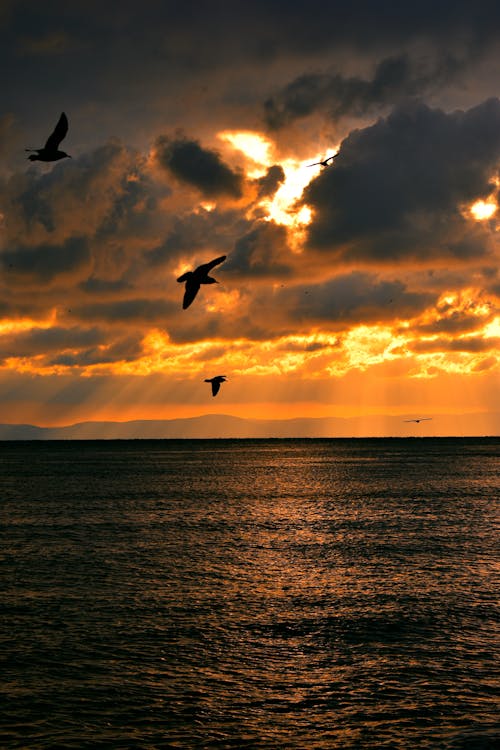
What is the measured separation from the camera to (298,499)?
88562 mm

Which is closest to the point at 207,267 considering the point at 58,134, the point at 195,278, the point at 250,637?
the point at 195,278

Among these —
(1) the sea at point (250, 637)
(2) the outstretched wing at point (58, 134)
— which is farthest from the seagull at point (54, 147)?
(1) the sea at point (250, 637)

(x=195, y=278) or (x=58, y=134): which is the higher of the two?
(x=58, y=134)

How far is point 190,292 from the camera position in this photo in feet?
58.4

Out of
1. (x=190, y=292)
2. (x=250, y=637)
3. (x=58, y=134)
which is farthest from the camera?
(x=250, y=637)

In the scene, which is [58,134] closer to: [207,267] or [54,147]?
[54,147]

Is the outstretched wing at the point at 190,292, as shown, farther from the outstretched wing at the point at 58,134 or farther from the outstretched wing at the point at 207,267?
the outstretched wing at the point at 58,134

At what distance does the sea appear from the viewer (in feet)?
62.1

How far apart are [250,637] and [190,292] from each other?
14511 millimetres

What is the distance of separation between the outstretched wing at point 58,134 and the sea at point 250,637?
49.7 feet

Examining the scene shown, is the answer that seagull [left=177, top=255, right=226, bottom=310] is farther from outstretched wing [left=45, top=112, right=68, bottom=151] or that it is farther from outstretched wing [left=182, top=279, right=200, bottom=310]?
outstretched wing [left=45, top=112, right=68, bottom=151]

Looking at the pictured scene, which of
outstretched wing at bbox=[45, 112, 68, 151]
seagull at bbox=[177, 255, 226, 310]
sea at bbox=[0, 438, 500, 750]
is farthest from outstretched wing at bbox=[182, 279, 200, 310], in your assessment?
sea at bbox=[0, 438, 500, 750]

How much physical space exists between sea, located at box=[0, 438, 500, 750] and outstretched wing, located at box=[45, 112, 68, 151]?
15.1 m

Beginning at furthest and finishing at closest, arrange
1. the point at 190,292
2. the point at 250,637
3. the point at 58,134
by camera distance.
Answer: the point at 250,637, the point at 58,134, the point at 190,292
